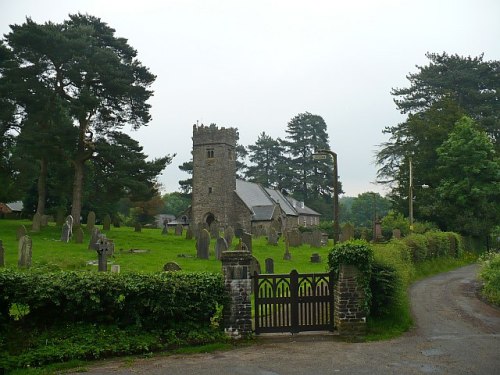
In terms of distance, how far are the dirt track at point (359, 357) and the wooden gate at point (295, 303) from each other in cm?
28

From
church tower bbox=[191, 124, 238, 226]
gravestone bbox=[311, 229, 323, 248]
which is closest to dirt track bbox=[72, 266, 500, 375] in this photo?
gravestone bbox=[311, 229, 323, 248]

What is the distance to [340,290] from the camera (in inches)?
416

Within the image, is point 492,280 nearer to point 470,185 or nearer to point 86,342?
point 86,342

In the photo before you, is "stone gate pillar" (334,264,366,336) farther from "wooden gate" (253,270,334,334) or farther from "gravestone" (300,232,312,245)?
"gravestone" (300,232,312,245)

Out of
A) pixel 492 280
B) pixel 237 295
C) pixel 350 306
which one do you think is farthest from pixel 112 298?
pixel 492 280

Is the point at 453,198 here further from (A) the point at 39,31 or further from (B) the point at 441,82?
(A) the point at 39,31

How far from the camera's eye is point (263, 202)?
5441 cm

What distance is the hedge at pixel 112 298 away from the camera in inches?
353

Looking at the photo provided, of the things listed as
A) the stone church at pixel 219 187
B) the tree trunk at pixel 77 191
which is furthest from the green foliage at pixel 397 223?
the tree trunk at pixel 77 191

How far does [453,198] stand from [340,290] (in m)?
26.1

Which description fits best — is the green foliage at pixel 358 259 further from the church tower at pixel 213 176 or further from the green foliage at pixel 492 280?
the church tower at pixel 213 176

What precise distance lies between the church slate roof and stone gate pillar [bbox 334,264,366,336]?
38773 millimetres

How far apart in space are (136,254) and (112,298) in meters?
13.3

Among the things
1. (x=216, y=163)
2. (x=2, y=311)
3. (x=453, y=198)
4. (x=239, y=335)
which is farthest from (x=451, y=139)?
(x=2, y=311)
